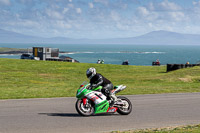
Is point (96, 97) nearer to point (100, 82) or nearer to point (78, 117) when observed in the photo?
point (100, 82)

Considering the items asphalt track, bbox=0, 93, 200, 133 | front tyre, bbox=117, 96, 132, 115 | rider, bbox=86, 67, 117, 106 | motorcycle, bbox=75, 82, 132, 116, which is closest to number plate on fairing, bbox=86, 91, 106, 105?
motorcycle, bbox=75, 82, 132, 116

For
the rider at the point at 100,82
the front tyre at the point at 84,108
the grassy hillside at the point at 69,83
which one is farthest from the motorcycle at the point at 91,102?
the grassy hillside at the point at 69,83

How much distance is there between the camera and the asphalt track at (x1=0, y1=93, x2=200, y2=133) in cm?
902

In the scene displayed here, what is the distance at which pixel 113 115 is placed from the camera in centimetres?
1113

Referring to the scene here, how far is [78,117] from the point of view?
10586mm

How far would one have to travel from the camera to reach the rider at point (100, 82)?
1056cm

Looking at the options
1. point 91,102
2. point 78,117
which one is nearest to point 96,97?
point 91,102

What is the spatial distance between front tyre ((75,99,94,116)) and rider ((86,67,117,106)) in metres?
0.64

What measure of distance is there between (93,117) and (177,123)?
2.72 meters

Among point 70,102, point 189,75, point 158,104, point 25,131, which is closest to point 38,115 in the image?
point 25,131

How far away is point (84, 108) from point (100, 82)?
1034 millimetres

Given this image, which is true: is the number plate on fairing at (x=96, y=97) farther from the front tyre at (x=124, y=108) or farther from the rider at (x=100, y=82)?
the front tyre at (x=124, y=108)

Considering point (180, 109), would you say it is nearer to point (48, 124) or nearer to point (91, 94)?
point (91, 94)

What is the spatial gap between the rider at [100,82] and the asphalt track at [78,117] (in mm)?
718
